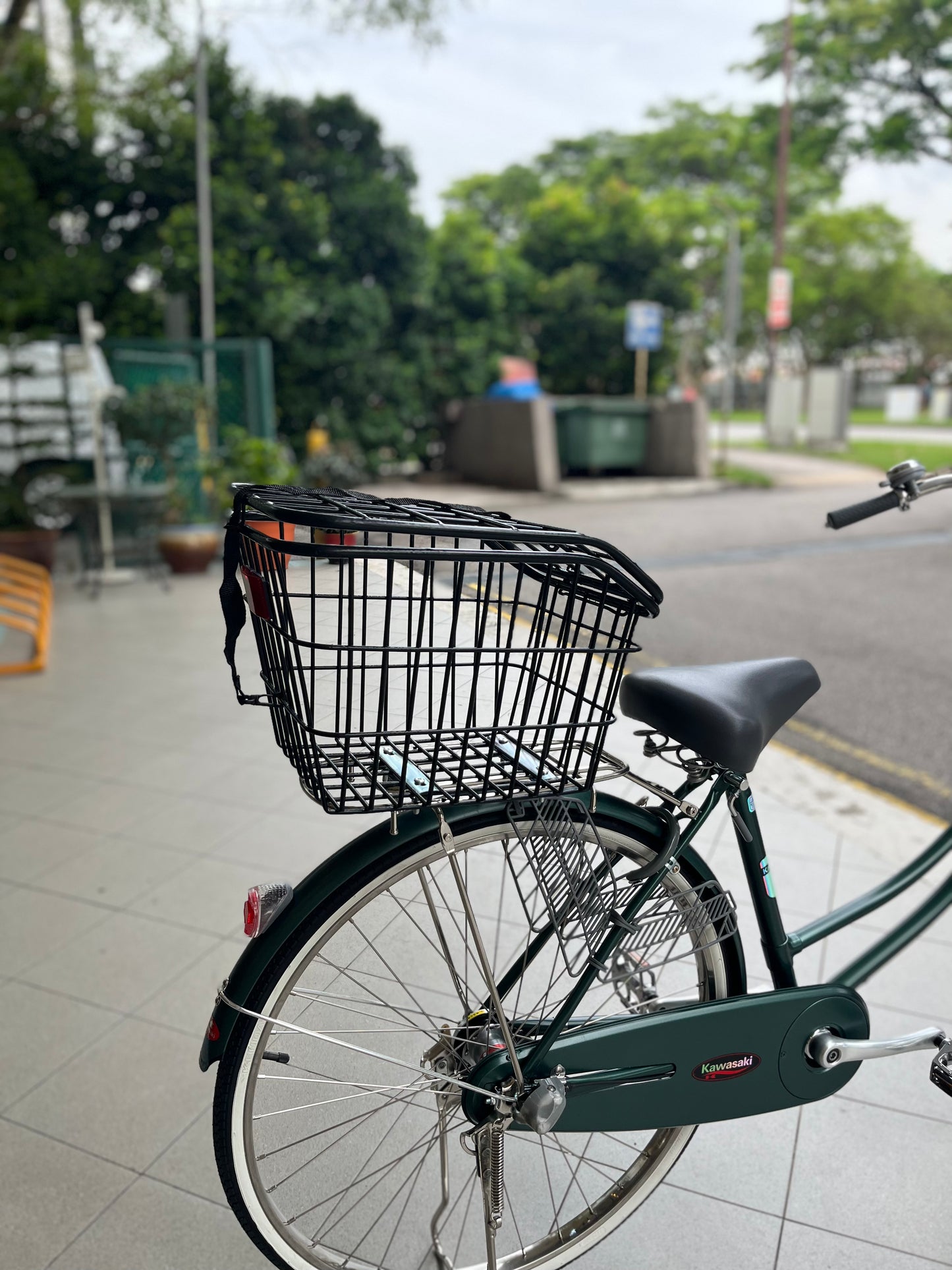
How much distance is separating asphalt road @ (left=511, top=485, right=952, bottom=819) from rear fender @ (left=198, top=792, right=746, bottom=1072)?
270 cm

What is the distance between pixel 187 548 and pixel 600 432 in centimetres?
834

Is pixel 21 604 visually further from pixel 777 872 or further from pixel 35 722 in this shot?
pixel 777 872

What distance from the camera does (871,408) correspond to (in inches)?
1629

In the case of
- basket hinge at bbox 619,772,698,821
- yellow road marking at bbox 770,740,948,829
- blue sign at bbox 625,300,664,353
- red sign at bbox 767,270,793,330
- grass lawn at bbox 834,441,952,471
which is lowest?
yellow road marking at bbox 770,740,948,829

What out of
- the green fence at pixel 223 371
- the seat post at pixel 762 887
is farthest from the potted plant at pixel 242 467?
the seat post at pixel 762 887

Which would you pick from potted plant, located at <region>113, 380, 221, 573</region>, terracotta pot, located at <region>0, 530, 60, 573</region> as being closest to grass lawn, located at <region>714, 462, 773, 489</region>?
potted plant, located at <region>113, 380, 221, 573</region>

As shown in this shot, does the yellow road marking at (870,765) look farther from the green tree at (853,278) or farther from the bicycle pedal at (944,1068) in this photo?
the green tree at (853,278)

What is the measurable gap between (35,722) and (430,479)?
11.7m

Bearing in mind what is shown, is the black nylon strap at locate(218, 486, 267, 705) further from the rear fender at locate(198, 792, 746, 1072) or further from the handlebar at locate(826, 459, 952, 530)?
the handlebar at locate(826, 459, 952, 530)

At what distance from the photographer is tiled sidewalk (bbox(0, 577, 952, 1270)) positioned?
5.54 feet

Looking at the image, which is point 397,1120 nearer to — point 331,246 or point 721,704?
point 721,704

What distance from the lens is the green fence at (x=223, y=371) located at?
8852 millimetres

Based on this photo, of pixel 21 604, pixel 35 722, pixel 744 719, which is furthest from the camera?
pixel 21 604

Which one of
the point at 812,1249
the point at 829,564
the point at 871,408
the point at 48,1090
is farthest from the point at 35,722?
the point at 871,408
